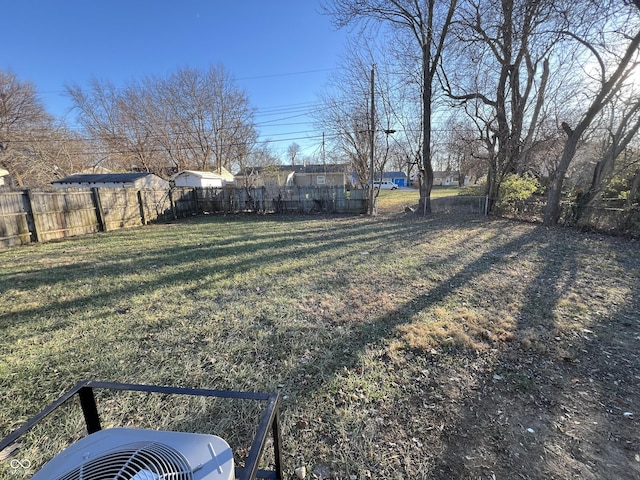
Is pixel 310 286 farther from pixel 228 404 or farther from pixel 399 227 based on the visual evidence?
pixel 399 227

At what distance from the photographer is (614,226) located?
7.68 m

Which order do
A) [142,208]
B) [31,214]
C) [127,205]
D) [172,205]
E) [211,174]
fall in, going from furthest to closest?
[211,174]
[172,205]
[142,208]
[127,205]
[31,214]

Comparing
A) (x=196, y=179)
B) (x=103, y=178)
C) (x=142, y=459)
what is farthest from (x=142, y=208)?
(x=142, y=459)

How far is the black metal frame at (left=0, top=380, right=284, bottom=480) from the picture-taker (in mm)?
916

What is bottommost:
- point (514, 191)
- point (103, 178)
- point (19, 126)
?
point (514, 191)

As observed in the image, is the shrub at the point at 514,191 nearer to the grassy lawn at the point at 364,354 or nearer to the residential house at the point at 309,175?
the grassy lawn at the point at 364,354

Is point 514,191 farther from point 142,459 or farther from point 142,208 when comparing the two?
point 142,208

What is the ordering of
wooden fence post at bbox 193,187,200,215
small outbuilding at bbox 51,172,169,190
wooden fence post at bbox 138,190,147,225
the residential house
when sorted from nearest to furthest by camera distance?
wooden fence post at bbox 138,190,147,225 < wooden fence post at bbox 193,187,200,215 < small outbuilding at bbox 51,172,169,190 < the residential house

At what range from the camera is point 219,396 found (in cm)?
111

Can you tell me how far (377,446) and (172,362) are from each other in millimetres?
1939

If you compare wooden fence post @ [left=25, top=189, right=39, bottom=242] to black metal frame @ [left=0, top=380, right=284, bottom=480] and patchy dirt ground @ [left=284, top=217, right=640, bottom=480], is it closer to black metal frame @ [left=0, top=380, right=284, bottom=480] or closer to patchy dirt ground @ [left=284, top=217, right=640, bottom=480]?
black metal frame @ [left=0, top=380, right=284, bottom=480]

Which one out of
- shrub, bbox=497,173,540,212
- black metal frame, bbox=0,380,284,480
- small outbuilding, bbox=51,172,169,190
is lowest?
black metal frame, bbox=0,380,284,480

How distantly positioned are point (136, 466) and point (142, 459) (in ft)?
0.10

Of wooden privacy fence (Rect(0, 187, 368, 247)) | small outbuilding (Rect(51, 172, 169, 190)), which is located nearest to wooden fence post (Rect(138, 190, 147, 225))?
wooden privacy fence (Rect(0, 187, 368, 247))
